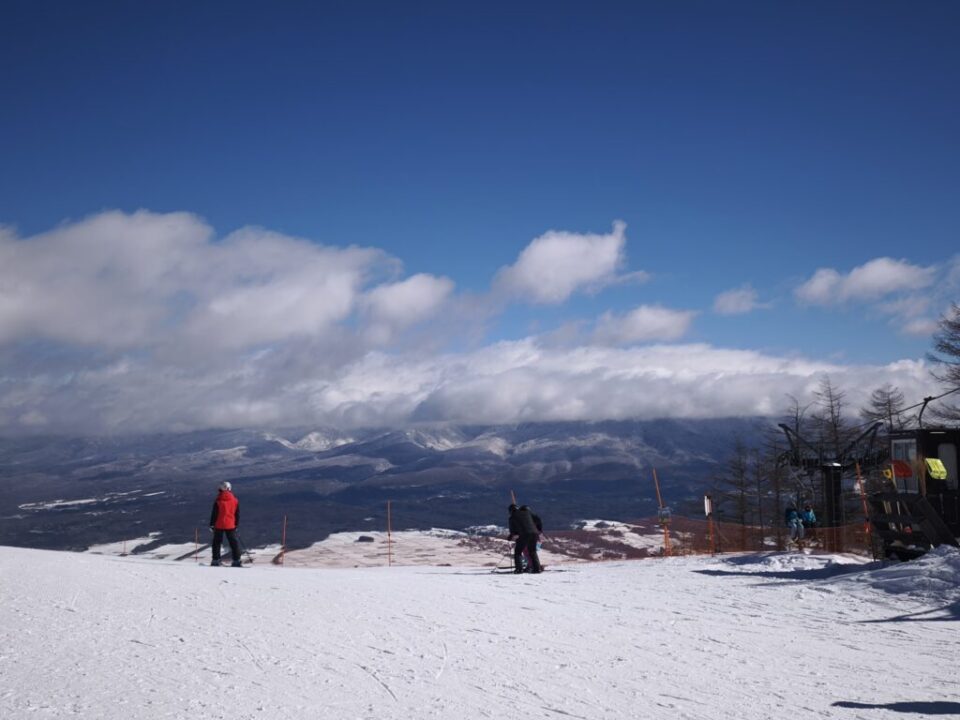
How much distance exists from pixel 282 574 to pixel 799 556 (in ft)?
40.0

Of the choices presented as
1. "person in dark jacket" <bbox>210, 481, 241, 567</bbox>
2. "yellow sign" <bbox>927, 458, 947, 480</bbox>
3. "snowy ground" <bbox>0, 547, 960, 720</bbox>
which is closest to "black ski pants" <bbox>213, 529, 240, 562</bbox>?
"person in dark jacket" <bbox>210, 481, 241, 567</bbox>

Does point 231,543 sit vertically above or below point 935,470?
below

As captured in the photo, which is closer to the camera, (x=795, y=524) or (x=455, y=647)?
(x=455, y=647)

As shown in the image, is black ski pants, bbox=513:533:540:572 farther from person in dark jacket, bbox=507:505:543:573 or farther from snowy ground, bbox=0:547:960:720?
snowy ground, bbox=0:547:960:720

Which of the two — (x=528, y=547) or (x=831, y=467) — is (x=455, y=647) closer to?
(x=528, y=547)

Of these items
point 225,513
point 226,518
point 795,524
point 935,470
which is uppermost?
point 935,470

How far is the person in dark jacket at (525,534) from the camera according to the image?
19109 mm

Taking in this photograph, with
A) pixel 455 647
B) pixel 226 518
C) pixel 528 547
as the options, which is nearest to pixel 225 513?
pixel 226 518

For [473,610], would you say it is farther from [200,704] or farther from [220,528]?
[220,528]

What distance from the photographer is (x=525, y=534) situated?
1909 cm

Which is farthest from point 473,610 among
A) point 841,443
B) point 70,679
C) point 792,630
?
point 841,443

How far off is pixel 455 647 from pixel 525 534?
1033 centimetres

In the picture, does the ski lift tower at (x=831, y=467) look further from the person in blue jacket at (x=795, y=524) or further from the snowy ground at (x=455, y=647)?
the snowy ground at (x=455, y=647)

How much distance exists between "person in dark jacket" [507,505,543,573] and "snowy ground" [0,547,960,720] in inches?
163
